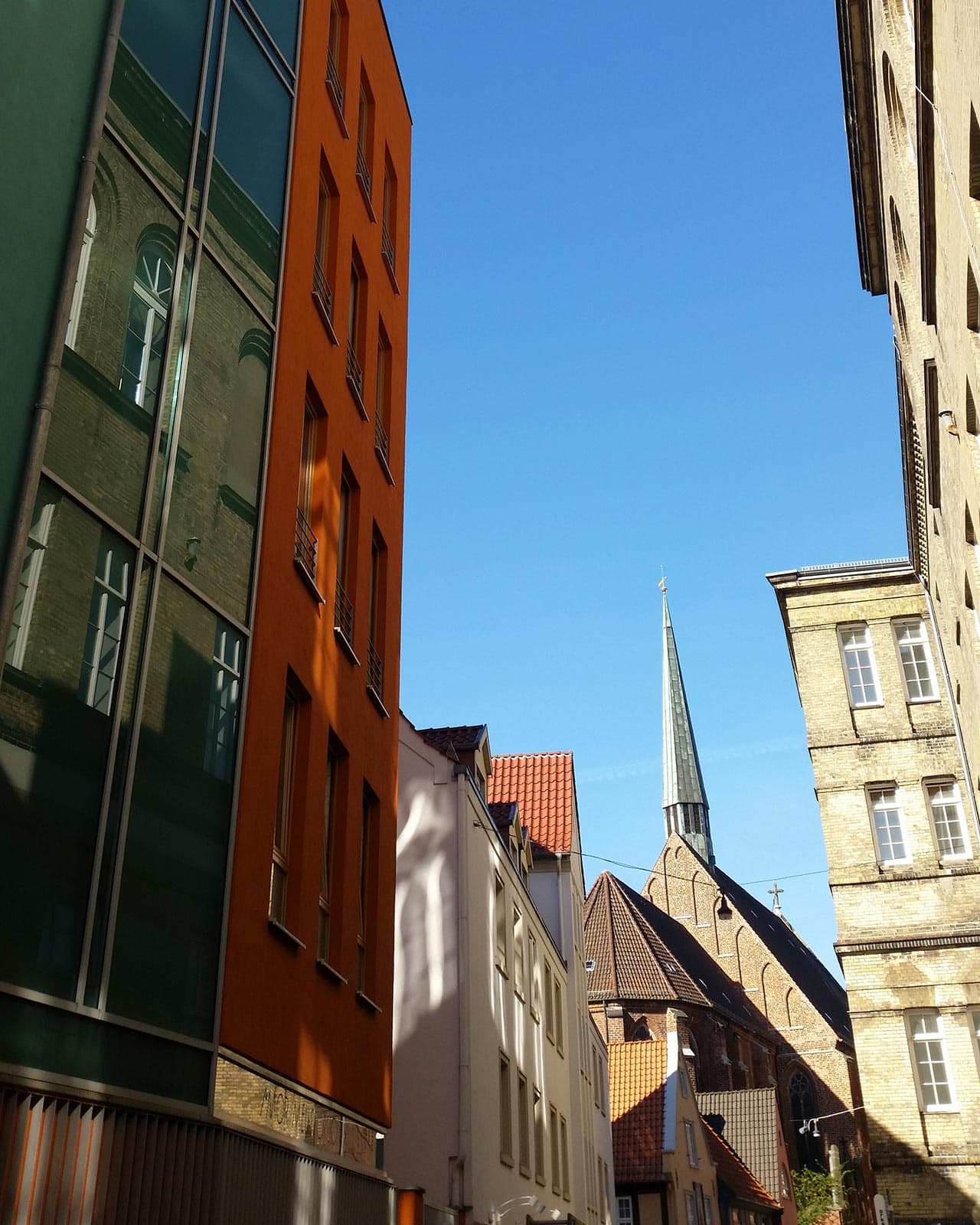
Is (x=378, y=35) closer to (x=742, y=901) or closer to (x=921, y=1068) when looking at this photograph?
(x=921, y=1068)

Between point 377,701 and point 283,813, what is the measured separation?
3.20 m

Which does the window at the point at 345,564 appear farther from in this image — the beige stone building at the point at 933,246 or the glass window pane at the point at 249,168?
the beige stone building at the point at 933,246

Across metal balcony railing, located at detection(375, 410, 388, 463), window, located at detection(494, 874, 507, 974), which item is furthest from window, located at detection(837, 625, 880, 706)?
metal balcony railing, located at detection(375, 410, 388, 463)

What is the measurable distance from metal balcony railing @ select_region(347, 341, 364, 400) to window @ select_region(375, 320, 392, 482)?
2.79ft

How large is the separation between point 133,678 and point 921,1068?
23282 mm

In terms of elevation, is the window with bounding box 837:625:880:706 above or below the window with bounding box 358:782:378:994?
above

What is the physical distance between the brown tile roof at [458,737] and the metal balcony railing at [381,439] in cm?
664

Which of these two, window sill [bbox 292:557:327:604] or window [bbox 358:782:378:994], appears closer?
window sill [bbox 292:557:327:604]

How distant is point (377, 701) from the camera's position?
42.1 ft

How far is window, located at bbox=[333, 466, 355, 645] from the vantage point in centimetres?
1177

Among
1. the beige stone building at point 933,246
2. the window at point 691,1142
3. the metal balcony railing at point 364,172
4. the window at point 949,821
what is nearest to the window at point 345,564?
the metal balcony railing at point 364,172

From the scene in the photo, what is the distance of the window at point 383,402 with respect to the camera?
1427 centimetres

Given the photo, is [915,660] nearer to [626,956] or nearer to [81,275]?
[81,275]

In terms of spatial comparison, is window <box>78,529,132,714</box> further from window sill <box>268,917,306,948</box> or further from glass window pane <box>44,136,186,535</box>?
window sill <box>268,917,306,948</box>
